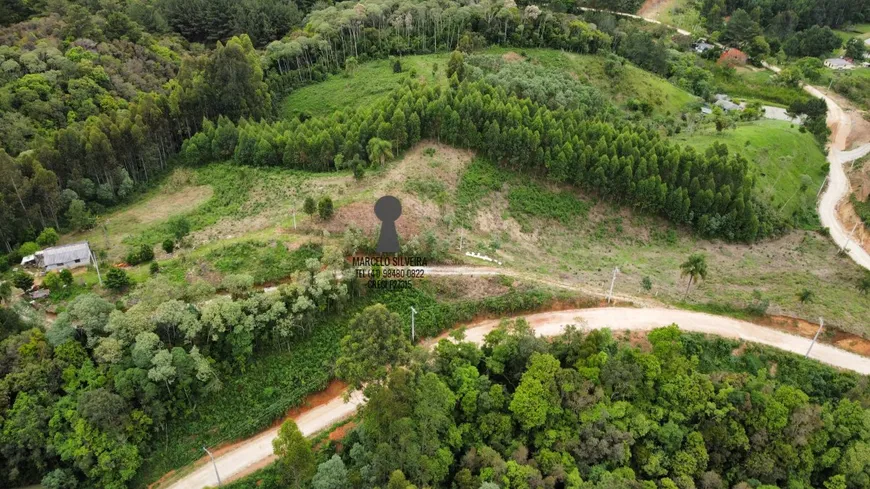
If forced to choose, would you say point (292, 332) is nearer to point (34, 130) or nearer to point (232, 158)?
point (232, 158)

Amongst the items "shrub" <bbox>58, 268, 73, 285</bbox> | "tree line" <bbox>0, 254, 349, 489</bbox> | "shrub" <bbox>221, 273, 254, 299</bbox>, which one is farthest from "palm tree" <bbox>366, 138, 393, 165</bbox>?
"shrub" <bbox>58, 268, 73, 285</bbox>

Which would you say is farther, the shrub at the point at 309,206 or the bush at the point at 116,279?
the shrub at the point at 309,206

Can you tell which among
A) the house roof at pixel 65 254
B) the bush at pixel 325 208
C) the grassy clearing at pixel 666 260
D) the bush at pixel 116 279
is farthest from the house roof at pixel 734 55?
the house roof at pixel 65 254

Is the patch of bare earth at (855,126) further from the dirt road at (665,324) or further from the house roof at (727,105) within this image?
the dirt road at (665,324)

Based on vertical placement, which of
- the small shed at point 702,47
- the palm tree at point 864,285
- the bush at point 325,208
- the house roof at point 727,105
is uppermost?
the bush at point 325,208

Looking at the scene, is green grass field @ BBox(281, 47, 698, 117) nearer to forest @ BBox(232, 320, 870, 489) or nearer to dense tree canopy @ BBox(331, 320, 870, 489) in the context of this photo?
forest @ BBox(232, 320, 870, 489)

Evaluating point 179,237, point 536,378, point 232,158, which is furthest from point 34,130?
point 536,378
